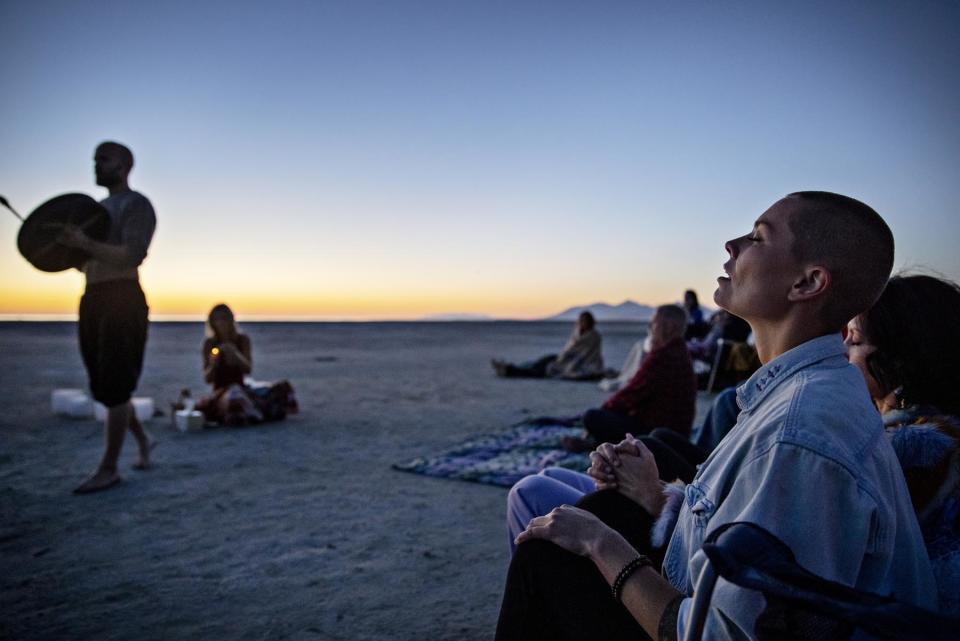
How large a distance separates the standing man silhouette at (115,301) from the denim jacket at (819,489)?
4.48 metres

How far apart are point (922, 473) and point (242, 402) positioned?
23.6 feet

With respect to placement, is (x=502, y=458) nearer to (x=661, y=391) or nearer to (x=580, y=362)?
(x=661, y=391)

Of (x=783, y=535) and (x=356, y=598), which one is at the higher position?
(x=783, y=535)

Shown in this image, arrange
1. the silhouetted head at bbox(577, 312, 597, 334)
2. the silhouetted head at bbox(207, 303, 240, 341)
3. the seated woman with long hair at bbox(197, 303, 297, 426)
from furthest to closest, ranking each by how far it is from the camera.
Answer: the silhouetted head at bbox(577, 312, 597, 334) < the seated woman with long hair at bbox(197, 303, 297, 426) < the silhouetted head at bbox(207, 303, 240, 341)

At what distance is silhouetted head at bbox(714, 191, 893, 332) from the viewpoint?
4.20 feet

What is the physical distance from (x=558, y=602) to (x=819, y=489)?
0.78m

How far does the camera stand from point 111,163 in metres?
4.60

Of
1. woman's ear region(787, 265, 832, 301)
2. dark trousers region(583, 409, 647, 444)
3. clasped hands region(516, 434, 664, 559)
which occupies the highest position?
woman's ear region(787, 265, 832, 301)

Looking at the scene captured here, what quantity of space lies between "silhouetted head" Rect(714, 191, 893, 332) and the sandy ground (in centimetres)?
205

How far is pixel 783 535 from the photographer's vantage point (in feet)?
3.31

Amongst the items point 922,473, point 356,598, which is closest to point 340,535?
point 356,598

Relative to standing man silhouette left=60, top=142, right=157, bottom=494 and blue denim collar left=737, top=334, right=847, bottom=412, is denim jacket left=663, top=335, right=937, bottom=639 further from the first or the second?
standing man silhouette left=60, top=142, right=157, bottom=494

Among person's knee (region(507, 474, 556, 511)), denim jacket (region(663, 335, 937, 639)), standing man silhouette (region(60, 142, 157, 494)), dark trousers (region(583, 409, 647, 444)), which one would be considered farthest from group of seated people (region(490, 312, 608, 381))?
denim jacket (region(663, 335, 937, 639))

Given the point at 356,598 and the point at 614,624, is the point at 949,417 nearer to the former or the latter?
the point at 614,624
